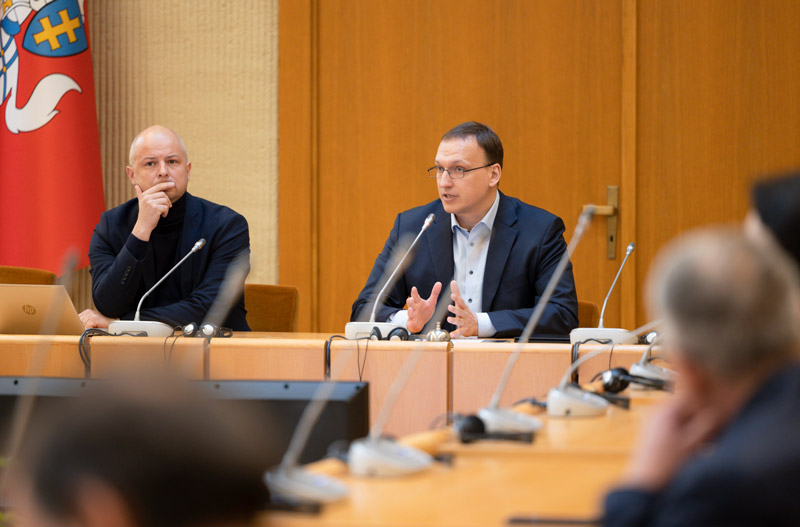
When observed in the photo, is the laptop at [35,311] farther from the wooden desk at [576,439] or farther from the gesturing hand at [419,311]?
the wooden desk at [576,439]

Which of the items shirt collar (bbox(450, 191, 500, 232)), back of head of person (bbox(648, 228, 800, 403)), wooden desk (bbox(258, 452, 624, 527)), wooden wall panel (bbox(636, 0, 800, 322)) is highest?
wooden wall panel (bbox(636, 0, 800, 322))

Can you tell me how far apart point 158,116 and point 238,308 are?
2.06 m

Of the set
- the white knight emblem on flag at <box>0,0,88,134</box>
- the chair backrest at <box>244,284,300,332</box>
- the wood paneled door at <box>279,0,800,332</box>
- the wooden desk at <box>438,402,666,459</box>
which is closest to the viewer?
the wooden desk at <box>438,402,666,459</box>

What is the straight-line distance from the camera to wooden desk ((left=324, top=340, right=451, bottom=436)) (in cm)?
238

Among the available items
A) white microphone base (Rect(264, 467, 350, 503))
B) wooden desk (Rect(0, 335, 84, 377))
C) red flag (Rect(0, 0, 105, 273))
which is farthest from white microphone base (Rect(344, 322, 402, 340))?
red flag (Rect(0, 0, 105, 273))

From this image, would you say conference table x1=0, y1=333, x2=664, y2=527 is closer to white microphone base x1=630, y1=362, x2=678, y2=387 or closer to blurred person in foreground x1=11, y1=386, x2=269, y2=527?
white microphone base x1=630, y1=362, x2=678, y2=387

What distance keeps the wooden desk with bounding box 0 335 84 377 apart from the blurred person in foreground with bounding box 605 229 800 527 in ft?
6.77

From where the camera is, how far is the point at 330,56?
511 centimetres

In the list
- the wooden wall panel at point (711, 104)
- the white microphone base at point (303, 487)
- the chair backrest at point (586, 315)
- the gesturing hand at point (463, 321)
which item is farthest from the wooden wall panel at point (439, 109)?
the white microphone base at point (303, 487)

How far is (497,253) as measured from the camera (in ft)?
11.6

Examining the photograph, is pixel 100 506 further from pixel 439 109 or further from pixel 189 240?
pixel 439 109

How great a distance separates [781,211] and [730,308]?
0.43 metres

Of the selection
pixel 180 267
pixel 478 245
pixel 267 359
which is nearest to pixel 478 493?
pixel 267 359

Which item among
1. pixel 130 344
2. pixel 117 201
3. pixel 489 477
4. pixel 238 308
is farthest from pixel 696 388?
pixel 117 201
